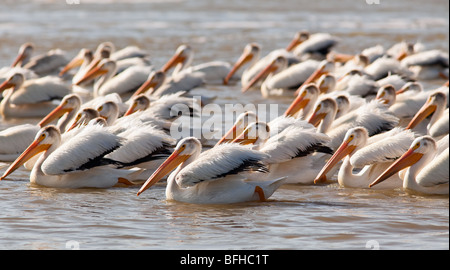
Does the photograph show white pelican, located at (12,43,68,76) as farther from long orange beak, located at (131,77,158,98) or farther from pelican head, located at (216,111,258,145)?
pelican head, located at (216,111,258,145)

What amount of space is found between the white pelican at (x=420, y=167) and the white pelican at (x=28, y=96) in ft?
16.6

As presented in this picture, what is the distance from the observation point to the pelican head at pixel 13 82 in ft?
33.9

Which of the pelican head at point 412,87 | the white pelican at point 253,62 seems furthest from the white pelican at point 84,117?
the white pelican at point 253,62

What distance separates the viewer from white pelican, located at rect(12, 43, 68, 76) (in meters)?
13.9

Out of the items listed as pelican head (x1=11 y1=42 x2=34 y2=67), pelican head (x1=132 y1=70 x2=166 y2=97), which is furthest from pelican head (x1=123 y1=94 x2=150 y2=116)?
pelican head (x1=11 y1=42 x2=34 y2=67)

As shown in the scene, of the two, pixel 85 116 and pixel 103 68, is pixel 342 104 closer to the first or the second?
pixel 85 116

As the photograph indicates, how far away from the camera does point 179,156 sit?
649cm

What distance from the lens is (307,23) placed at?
22031mm

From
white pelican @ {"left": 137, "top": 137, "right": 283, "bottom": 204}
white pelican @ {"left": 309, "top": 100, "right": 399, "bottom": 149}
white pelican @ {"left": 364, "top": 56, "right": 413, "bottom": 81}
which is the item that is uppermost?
white pelican @ {"left": 364, "top": 56, "right": 413, "bottom": 81}

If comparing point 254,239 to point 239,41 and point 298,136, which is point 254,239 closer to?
point 298,136

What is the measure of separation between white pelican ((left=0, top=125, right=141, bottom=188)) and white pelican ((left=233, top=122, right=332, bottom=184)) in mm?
1132

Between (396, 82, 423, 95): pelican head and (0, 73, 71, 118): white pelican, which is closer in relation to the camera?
(396, 82, 423, 95): pelican head

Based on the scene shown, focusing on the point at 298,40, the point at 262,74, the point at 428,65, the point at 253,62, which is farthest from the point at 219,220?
the point at 298,40

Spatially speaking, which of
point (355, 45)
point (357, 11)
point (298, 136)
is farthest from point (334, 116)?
point (357, 11)
